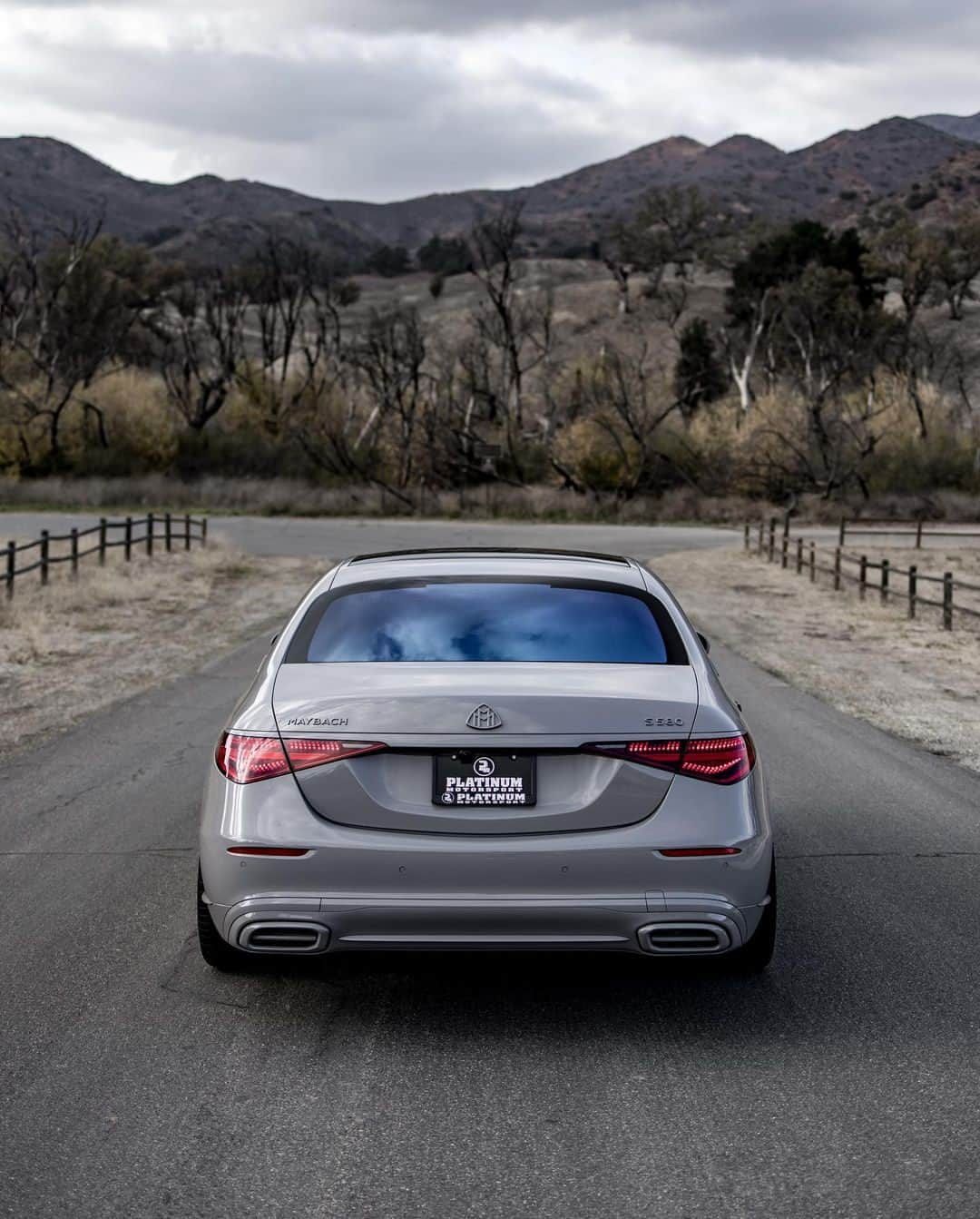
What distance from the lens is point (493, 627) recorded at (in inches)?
221

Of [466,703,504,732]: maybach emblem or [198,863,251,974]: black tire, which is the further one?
[198,863,251,974]: black tire

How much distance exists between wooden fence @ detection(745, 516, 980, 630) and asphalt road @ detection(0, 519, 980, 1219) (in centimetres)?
1364

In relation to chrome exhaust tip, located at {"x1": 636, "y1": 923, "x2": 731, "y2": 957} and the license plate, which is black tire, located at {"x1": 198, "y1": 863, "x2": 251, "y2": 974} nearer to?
the license plate

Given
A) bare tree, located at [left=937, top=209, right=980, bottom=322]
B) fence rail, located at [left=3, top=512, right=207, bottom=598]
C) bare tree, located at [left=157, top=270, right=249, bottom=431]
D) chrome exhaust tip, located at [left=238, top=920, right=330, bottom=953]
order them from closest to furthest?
chrome exhaust tip, located at [left=238, top=920, right=330, bottom=953]
fence rail, located at [left=3, top=512, right=207, bottom=598]
bare tree, located at [left=157, top=270, right=249, bottom=431]
bare tree, located at [left=937, top=209, right=980, bottom=322]

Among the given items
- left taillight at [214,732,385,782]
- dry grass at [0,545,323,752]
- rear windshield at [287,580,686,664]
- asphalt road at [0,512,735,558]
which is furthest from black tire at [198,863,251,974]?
asphalt road at [0,512,735,558]

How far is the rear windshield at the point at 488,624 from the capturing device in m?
5.45

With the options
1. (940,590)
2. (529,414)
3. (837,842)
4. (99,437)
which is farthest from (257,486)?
(837,842)

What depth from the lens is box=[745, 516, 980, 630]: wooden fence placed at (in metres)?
20.9

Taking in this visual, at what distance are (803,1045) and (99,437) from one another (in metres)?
69.0

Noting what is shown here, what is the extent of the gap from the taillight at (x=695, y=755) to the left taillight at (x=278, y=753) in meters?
0.79

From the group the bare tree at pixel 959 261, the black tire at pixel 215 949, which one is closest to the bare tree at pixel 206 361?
the bare tree at pixel 959 261

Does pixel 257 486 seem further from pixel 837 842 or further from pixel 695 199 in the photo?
pixel 695 199

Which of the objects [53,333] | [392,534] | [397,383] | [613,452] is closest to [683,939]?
[392,534]

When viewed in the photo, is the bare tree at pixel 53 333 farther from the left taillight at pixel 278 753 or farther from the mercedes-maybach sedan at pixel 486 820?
the mercedes-maybach sedan at pixel 486 820
